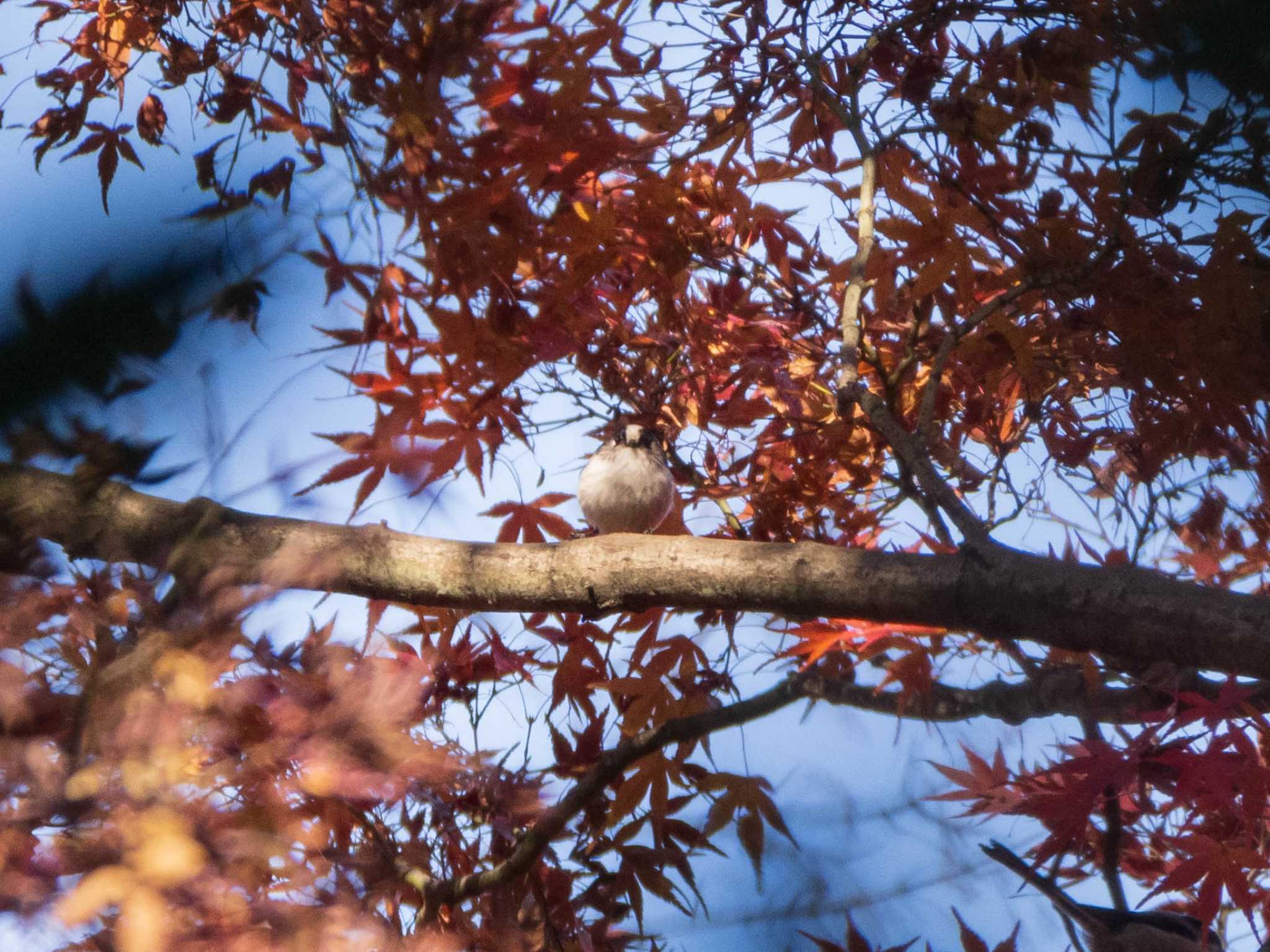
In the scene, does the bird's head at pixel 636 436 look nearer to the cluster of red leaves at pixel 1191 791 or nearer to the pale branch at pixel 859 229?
the pale branch at pixel 859 229

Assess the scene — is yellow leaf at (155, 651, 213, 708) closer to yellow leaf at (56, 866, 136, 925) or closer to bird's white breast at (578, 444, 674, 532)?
yellow leaf at (56, 866, 136, 925)

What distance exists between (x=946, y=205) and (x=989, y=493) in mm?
465

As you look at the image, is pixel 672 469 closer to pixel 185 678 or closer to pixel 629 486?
pixel 629 486

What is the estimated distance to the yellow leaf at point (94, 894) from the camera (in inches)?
25.0

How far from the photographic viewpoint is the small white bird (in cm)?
164

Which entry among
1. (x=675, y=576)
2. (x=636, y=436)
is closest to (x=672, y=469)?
(x=636, y=436)

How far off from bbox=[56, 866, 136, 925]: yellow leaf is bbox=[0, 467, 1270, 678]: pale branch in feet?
0.75

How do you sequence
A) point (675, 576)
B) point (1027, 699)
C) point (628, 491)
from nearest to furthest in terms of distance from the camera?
point (675, 576), point (1027, 699), point (628, 491)

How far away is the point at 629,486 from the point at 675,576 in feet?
1.88

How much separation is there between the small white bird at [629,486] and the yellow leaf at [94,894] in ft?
3.47

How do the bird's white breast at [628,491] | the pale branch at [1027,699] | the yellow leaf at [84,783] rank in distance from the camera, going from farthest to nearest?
the bird's white breast at [628,491]
the pale branch at [1027,699]
the yellow leaf at [84,783]

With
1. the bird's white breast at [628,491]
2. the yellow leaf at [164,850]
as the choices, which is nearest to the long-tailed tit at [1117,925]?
the bird's white breast at [628,491]

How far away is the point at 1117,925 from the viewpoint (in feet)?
3.65

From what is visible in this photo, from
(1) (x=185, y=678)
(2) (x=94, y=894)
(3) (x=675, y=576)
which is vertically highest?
(3) (x=675, y=576)
